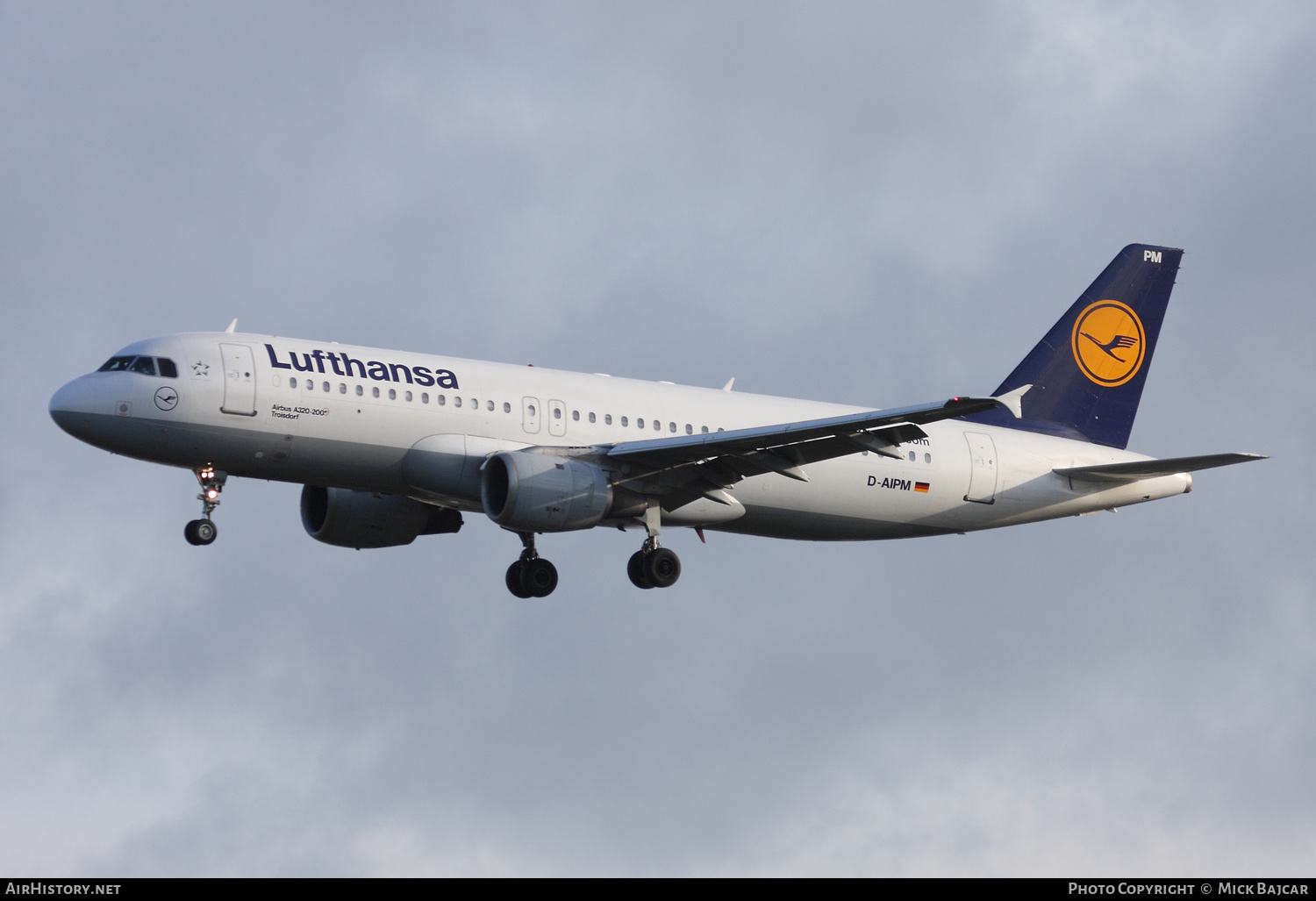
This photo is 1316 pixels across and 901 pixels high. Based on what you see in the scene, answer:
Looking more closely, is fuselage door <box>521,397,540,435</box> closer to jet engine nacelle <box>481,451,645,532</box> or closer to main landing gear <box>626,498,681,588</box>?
jet engine nacelle <box>481,451,645,532</box>

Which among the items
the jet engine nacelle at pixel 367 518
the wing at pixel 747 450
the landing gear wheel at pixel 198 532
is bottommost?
the landing gear wheel at pixel 198 532

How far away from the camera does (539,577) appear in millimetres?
40750

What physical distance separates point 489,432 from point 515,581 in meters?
5.35

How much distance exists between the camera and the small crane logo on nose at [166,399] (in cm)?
3484

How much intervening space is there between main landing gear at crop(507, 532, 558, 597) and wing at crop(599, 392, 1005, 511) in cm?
383

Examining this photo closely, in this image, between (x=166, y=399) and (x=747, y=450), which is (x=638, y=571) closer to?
(x=747, y=450)

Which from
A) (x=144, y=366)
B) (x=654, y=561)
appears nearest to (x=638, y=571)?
(x=654, y=561)

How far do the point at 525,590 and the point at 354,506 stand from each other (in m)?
4.80

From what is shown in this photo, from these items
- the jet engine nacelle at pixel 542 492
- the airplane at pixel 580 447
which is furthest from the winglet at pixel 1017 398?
the jet engine nacelle at pixel 542 492

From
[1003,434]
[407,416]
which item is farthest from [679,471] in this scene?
[1003,434]

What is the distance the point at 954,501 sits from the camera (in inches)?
1682

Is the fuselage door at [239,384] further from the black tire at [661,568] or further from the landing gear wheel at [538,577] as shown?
the black tire at [661,568]

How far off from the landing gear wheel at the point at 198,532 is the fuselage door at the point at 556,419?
7843 mm
